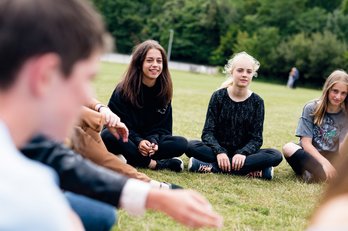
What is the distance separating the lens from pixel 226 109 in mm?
5219

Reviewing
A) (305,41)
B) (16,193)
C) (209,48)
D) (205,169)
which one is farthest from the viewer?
(209,48)

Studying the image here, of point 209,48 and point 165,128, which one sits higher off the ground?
point 165,128

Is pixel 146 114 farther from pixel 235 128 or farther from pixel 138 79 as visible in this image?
pixel 235 128

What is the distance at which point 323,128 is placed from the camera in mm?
5172

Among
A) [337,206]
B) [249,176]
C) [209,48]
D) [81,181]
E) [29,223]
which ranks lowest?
[209,48]

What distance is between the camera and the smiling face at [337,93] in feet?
16.2

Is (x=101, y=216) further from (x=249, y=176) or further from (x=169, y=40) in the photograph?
(x=169, y=40)

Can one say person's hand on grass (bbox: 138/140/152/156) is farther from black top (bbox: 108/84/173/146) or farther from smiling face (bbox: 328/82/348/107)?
smiling face (bbox: 328/82/348/107)

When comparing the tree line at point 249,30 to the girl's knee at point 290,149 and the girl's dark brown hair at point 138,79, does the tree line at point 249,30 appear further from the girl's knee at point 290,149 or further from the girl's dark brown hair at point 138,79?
the girl's dark brown hair at point 138,79

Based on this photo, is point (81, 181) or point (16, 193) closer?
point (16, 193)

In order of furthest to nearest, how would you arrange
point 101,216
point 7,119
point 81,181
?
point 101,216
point 81,181
point 7,119

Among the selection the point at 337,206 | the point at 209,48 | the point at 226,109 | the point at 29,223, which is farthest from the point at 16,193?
the point at 209,48

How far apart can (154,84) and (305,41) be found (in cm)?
4996

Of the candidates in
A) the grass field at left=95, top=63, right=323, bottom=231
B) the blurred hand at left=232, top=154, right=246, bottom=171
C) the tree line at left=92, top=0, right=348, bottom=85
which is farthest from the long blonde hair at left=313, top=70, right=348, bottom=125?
the tree line at left=92, top=0, right=348, bottom=85
